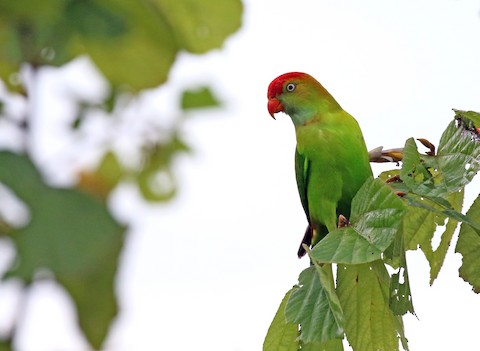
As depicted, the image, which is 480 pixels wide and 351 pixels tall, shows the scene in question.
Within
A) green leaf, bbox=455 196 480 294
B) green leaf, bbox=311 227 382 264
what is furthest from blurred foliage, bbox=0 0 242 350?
green leaf, bbox=455 196 480 294

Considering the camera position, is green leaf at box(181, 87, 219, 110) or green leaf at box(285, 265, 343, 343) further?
green leaf at box(285, 265, 343, 343)

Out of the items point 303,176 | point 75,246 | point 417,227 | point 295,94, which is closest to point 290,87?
point 295,94

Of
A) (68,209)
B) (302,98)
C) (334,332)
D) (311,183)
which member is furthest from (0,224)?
(302,98)

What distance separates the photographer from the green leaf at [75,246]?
8.2 inches

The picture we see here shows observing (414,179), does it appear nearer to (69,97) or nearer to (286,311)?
(286,311)

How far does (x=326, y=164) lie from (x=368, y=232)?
724mm

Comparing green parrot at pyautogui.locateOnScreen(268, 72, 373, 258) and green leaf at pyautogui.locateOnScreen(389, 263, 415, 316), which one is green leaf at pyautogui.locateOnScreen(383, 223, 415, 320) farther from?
green parrot at pyautogui.locateOnScreen(268, 72, 373, 258)

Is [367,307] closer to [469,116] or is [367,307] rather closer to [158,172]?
[469,116]

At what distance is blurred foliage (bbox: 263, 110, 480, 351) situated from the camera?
3.21 feet

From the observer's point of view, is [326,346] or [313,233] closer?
[326,346]

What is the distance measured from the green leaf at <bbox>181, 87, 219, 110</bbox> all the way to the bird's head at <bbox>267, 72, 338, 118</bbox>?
5.07ft

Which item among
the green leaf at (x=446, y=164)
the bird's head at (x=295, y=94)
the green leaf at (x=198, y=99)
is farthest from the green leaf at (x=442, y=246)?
the green leaf at (x=198, y=99)

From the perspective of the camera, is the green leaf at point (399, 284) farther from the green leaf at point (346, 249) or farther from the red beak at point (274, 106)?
the red beak at point (274, 106)

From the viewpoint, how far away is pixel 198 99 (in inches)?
14.5
